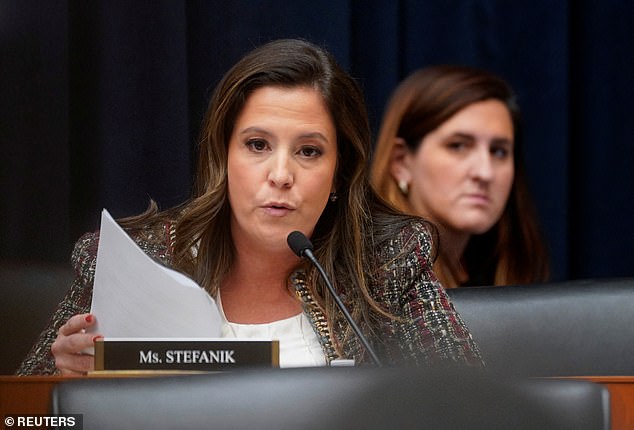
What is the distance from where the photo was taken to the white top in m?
1.68

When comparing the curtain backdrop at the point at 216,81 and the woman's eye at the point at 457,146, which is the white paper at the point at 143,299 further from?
the woman's eye at the point at 457,146

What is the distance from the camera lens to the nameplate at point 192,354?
3.79 ft

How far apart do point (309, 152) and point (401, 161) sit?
80 centimetres

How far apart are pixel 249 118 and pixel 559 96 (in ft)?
4.78

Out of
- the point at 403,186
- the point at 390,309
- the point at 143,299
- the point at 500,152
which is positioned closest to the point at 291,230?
the point at 390,309

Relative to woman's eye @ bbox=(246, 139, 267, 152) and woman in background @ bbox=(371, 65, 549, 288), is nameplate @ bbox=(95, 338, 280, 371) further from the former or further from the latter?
woman in background @ bbox=(371, 65, 549, 288)

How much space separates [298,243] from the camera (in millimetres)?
1463

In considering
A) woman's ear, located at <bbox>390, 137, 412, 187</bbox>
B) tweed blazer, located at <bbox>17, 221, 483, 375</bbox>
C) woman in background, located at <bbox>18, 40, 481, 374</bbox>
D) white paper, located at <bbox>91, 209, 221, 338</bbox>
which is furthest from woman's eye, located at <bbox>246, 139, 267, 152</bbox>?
woman's ear, located at <bbox>390, 137, 412, 187</bbox>

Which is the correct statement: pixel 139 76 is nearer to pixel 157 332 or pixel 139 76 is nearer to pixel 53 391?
pixel 157 332

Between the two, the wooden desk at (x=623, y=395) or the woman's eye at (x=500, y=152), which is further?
the woman's eye at (x=500, y=152)

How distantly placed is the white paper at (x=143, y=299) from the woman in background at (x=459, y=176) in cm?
112

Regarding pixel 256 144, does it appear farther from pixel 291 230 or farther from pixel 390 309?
pixel 390 309

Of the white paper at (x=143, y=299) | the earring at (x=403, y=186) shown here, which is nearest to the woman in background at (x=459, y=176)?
the earring at (x=403, y=186)

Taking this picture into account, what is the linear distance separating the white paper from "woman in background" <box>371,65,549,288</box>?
112 cm
